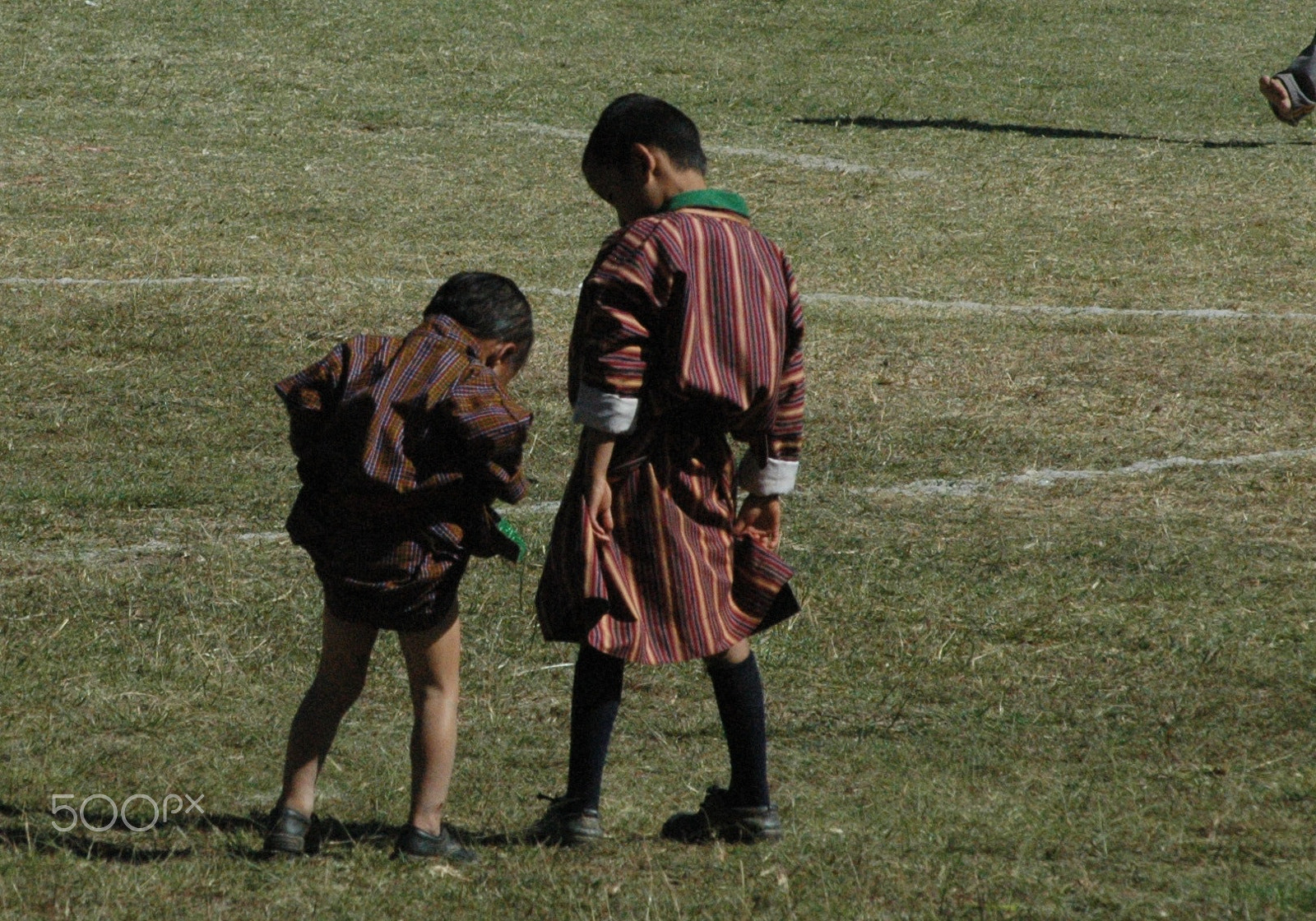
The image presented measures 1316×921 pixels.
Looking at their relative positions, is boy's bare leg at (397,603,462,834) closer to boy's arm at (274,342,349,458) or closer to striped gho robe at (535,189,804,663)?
striped gho robe at (535,189,804,663)

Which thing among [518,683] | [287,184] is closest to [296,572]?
[518,683]

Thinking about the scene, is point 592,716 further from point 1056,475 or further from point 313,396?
point 1056,475

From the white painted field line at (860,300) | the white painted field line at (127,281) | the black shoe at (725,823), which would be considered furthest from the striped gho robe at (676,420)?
the white painted field line at (127,281)

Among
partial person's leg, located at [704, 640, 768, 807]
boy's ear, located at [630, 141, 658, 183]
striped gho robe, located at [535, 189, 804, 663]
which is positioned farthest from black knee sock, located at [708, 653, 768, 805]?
boy's ear, located at [630, 141, 658, 183]

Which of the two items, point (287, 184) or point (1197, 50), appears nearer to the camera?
point (287, 184)

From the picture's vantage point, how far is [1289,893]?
3.45 m

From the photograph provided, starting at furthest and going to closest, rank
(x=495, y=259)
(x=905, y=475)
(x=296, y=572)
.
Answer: (x=495, y=259), (x=905, y=475), (x=296, y=572)

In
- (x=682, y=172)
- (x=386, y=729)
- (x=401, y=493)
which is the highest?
(x=682, y=172)

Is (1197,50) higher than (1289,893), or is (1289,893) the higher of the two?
(1197,50)

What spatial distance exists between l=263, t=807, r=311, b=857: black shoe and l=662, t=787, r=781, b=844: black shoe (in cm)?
76

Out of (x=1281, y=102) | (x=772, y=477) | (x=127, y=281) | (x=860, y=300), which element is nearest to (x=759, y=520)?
(x=772, y=477)

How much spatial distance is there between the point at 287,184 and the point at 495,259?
233cm

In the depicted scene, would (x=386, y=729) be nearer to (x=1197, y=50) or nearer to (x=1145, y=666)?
(x=1145, y=666)

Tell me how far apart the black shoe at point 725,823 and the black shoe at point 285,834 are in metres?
0.76
